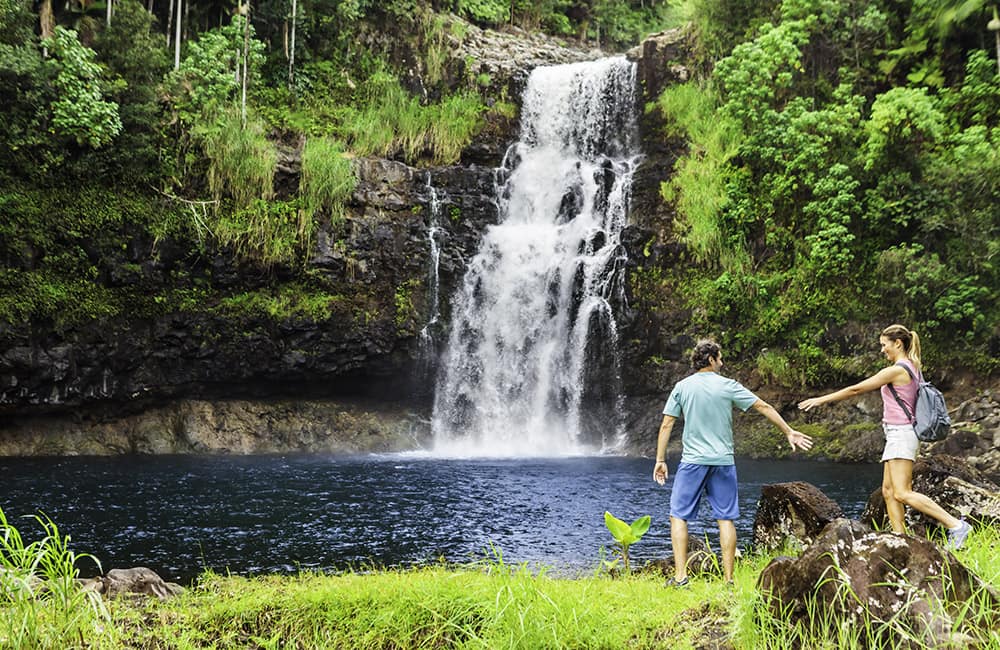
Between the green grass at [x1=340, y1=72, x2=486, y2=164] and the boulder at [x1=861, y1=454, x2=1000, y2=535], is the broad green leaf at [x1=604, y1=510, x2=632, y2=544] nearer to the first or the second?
the boulder at [x1=861, y1=454, x2=1000, y2=535]

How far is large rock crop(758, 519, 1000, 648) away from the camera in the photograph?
10.5 feet

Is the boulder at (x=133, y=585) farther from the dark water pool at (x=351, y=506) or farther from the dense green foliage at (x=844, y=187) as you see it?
the dense green foliage at (x=844, y=187)

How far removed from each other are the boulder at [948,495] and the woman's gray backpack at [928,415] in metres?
1.17

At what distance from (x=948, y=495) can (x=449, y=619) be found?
5.37 metres

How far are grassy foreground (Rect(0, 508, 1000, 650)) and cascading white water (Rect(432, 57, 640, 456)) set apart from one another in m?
13.8

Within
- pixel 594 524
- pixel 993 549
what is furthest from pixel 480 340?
pixel 993 549

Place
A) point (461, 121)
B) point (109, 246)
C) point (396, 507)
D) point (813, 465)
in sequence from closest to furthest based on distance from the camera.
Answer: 1. point (396, 507)
2. point (813, 465)
3. point (109, 246)
4. point (461, 121)

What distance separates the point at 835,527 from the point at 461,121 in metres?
19.9

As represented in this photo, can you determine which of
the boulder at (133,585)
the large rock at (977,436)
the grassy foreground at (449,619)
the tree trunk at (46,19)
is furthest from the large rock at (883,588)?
the tree trunk at (46,19)

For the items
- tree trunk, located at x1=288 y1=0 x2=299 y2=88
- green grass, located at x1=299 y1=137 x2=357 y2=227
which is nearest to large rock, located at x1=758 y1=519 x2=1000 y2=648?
green grass, located at x1=299 y1=137 x2=357 y2=227

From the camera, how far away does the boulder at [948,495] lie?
6664 mm

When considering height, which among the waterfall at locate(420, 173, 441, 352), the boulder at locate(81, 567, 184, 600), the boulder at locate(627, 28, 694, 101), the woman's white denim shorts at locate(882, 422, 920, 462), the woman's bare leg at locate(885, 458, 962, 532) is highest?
the boulder at locate(627, 28, 694, 101)

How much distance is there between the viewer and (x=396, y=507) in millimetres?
11516

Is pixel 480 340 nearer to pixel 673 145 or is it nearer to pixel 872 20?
pixel 673 145
